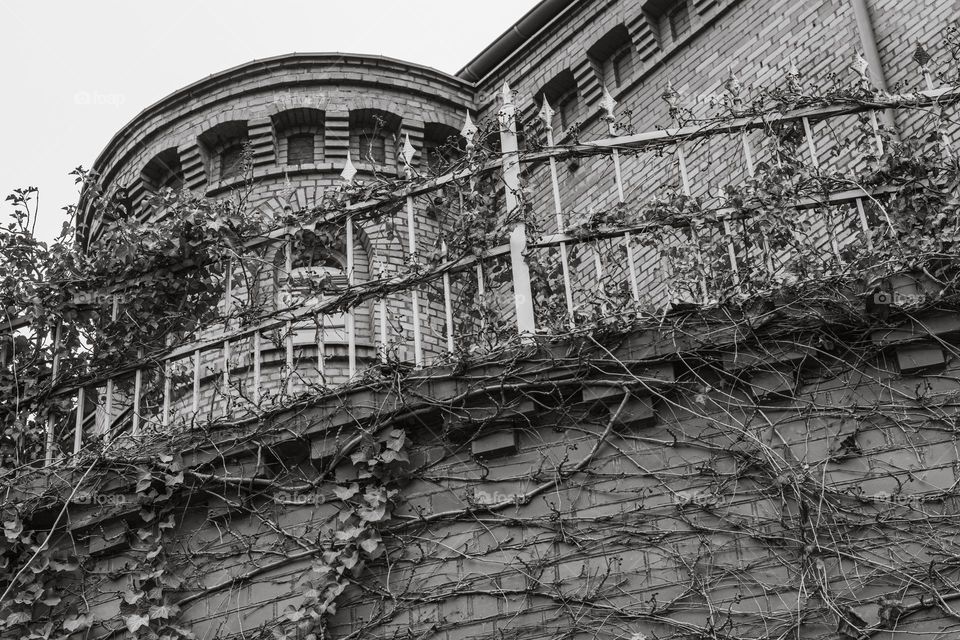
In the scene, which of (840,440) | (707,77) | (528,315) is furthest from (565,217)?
(707,77)

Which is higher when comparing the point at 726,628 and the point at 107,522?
the point at 107,522

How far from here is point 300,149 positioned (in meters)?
15.0

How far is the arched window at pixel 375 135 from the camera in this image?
14828 mm

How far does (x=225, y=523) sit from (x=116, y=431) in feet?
4.78

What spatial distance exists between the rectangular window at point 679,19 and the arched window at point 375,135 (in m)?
3.37

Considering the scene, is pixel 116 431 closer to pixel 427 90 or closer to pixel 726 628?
pixel 726 628

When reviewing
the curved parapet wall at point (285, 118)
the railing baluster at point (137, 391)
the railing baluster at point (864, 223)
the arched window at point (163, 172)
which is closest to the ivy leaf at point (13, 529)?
the railing baluster at point (137, 391)

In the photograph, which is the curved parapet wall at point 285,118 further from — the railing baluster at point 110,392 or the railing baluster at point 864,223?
the railing baluster at point 864,223

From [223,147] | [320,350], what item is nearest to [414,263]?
[320,350]

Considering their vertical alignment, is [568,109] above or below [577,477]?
above

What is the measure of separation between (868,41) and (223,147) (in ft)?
25.0

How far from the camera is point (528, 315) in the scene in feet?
21.4

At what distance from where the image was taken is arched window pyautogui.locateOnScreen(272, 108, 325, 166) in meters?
14.8

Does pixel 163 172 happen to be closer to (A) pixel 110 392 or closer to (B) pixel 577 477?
(A) pixel 110 392
